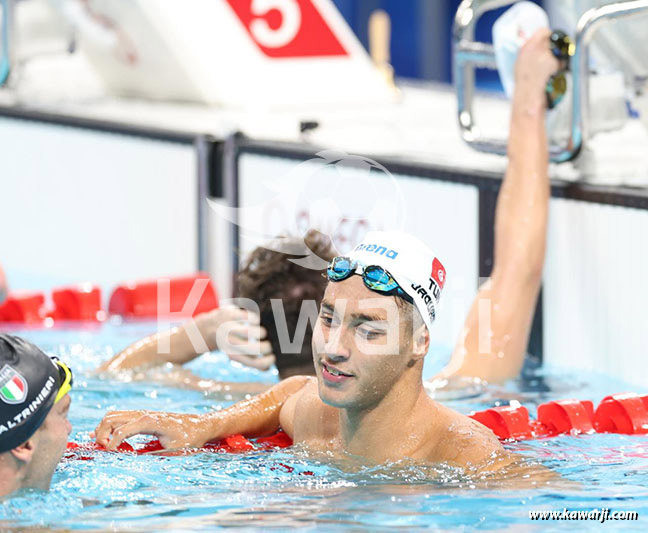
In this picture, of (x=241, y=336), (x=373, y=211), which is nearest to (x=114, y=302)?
(x=373, y=211)

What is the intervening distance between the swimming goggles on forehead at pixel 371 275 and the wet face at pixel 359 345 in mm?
13

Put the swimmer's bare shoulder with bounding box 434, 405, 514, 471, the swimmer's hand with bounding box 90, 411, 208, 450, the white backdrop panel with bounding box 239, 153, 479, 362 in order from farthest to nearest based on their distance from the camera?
the white backdrop panel with bounding box 239, 153, 479, 362 < the swimmer's hand with bounding box 90, 411, 208, 450 < the swimmer's bare shoulder with bounding box 434, 405, 514, 471

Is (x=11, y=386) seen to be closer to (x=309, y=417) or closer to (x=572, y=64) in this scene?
(x=309, y=417)

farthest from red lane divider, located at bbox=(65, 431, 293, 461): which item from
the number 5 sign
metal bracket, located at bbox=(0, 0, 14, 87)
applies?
the number 5 sign

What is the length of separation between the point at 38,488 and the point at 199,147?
3387 millimetres

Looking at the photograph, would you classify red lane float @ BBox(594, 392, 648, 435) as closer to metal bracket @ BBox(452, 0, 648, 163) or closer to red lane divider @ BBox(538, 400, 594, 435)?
red lane divider @ BBox(538, 400, 594, 435)

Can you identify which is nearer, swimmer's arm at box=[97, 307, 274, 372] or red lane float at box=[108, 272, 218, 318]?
swimmer's arm at box=[97, 307, 274, 372]

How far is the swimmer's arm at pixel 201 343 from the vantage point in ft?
12.6

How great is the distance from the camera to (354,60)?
24.0ft

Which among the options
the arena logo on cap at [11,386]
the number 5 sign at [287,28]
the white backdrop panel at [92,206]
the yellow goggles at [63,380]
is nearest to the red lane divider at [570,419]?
the yellow goggles at [63,380]

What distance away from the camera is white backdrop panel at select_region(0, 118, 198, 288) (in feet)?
20.2

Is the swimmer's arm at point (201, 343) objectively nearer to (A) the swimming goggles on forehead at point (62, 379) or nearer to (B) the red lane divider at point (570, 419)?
(B) the red lane divider at point (570, 419)

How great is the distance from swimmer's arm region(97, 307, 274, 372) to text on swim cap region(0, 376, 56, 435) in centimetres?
124

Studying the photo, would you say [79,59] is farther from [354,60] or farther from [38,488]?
[38,488]
